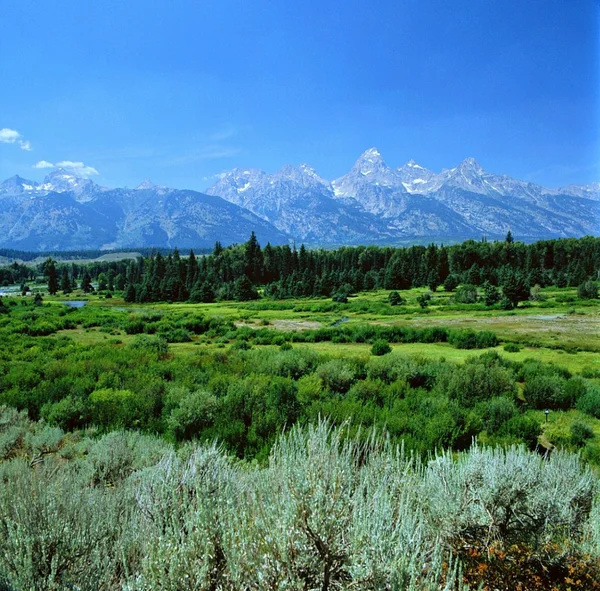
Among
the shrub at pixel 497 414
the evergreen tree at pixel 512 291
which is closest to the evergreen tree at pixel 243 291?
the evergreen tree at pixel 512 291

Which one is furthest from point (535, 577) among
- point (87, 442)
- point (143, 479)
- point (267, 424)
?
point (87, 442)

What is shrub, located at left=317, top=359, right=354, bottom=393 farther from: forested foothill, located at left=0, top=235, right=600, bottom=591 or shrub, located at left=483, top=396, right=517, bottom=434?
shrub, located at left=483, top=396, right=517, bottom=434

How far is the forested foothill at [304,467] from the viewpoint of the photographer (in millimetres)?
2871

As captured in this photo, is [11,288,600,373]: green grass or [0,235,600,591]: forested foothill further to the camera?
[11,288,600,373]: green grass

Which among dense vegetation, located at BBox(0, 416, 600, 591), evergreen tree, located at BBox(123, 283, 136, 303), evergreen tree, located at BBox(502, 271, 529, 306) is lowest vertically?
evergreen tree, located at BBox(123, 283, 136, 303)

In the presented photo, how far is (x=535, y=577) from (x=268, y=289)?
80131mm

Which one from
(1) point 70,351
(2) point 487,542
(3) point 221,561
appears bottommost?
(1) point 70,351

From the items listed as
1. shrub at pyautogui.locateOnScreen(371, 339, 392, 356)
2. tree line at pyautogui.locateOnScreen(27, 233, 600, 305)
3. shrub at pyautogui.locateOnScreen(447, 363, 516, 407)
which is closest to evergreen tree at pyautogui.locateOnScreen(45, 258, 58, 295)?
tree line at pyautogui.locateOnScreen(27, 233, 600, 305)

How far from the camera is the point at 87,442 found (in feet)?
27.6

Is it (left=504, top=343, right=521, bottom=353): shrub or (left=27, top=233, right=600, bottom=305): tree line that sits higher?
Answer: (left=27, top=233, right=600, bottom=305): tree line

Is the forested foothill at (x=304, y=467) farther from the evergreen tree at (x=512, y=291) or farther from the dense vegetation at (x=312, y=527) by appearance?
the evergreen tree at (x=512, y=291)

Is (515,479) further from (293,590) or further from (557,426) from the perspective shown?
(557,426)

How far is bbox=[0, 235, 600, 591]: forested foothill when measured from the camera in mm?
2871

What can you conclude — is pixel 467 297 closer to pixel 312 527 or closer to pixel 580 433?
pixel 580 433
